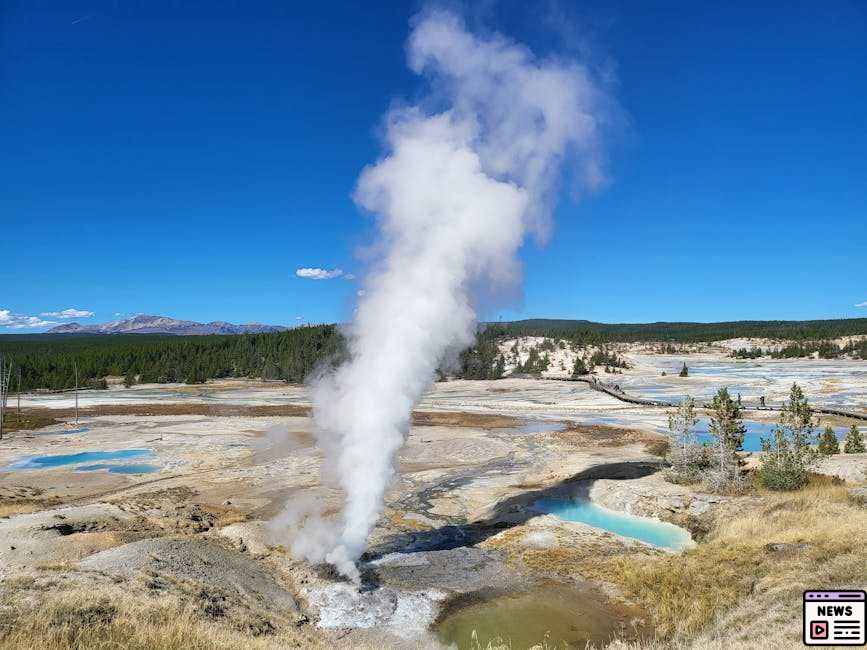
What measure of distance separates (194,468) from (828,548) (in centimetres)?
3261

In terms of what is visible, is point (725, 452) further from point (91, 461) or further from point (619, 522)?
point (91, 461)

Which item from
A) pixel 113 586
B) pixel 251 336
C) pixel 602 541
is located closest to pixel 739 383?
pixel 602 541

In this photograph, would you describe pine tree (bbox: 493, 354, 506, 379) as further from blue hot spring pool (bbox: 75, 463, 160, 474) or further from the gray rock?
the gray rock

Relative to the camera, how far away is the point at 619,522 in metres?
22.4

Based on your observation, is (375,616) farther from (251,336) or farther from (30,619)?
(251,336)

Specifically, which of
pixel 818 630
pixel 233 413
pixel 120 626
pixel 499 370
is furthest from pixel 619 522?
pixel 499 370

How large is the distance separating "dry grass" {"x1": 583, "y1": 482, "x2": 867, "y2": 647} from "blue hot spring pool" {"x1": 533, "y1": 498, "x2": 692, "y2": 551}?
5.11ft

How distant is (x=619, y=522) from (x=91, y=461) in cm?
3476

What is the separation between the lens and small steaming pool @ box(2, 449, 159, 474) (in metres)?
35.4

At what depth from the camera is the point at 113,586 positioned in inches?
500

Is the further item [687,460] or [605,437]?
[605,437]

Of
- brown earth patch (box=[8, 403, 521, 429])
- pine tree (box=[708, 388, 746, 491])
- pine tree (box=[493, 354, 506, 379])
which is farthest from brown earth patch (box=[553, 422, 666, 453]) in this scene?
pine tree (box=[493, 354, 506, 379])

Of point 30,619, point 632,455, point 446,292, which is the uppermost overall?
point 446,292

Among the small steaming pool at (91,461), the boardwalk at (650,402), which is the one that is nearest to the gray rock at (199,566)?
the small steaming pool at (91,461)
